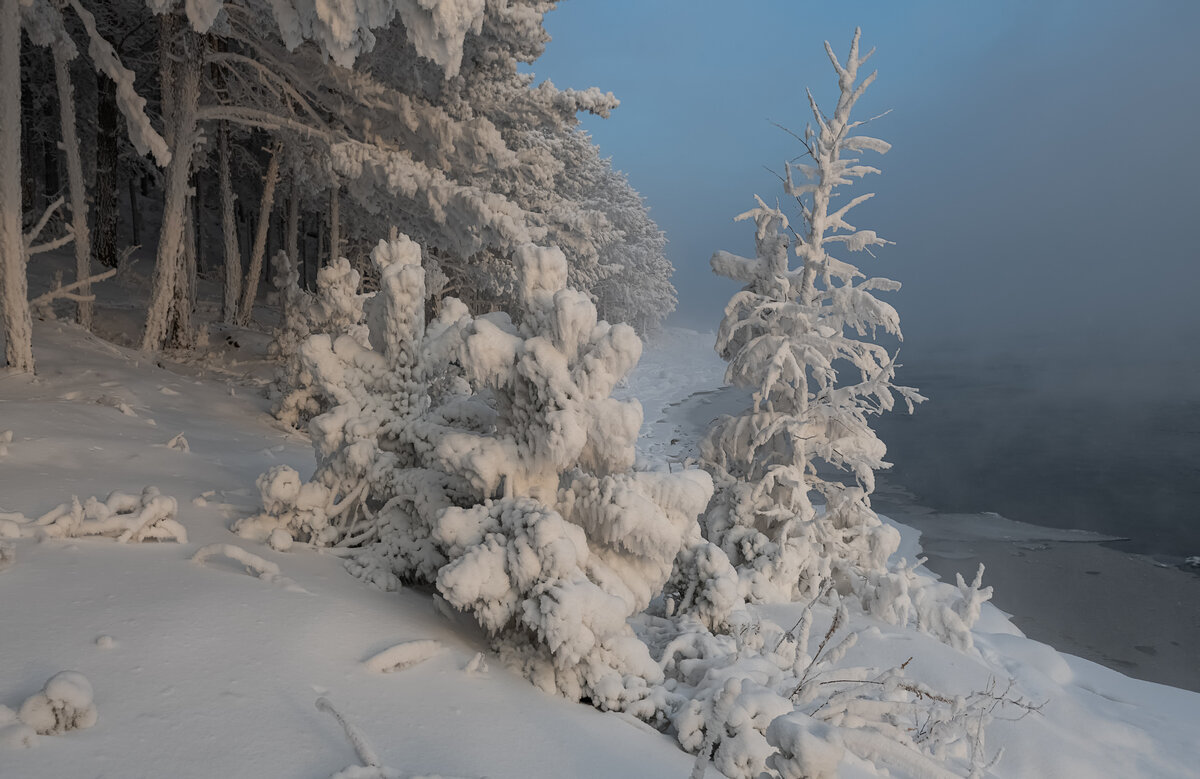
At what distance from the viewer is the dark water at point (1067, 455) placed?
→ 1684cm

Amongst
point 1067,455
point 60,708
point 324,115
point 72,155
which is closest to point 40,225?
point 72,155

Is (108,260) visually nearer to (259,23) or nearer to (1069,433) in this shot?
(259,23)

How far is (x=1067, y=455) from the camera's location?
2514 cm

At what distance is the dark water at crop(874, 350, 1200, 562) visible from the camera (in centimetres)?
1684

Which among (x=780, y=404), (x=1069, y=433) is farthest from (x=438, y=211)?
(x=1069, y=433)

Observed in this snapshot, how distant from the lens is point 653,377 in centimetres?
3575

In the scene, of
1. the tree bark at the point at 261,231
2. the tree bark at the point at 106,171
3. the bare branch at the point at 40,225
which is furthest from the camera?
the tree bark at the point at 261,231

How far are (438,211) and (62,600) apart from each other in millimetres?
7205

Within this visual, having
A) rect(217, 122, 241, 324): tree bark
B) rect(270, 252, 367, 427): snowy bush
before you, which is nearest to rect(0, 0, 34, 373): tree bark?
rect(270, 252, 367, 427): snowy bush

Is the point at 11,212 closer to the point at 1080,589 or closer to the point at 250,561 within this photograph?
the point at 250,561

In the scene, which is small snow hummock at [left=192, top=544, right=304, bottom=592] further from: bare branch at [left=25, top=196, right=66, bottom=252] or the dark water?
the dark water

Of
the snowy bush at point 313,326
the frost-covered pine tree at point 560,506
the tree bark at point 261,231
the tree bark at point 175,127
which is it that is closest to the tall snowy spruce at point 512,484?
the frost-covered pine tree at point 560,506

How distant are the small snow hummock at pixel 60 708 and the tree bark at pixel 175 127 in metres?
9.45

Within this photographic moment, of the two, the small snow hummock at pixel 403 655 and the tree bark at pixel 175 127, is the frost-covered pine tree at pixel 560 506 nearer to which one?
the small snow hummock at pixel 403 655
